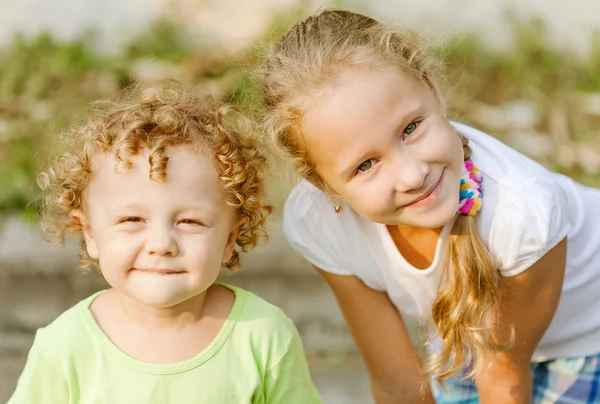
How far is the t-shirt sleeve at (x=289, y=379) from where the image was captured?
2008 millimetres

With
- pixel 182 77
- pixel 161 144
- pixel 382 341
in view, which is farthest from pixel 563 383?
pixel 182 77

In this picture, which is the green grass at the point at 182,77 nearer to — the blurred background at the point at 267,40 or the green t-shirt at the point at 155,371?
the blurred background at the point at 267,40

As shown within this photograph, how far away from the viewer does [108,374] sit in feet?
6.32

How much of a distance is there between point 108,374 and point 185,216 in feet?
1.18

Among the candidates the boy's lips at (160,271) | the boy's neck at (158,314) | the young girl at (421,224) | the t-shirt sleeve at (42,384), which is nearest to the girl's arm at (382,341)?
the young girl at (421,224)

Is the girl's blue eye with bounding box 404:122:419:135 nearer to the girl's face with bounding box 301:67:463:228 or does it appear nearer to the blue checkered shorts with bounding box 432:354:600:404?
the girl's face with bounding box 301:67:463:228

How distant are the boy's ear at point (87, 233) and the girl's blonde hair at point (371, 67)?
17.5 inches

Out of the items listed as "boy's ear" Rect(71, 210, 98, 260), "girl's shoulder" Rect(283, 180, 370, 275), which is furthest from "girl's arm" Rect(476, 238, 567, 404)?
"boy's ear" Rect(71, 210, 98, 260)

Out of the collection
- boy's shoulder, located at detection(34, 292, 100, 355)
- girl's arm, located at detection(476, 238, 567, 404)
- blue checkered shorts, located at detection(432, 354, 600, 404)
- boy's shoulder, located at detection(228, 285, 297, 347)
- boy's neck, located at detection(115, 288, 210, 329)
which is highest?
boy's shoulder, located at detection(34, 292, 100, 355)

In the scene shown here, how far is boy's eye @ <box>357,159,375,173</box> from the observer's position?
1997 mm

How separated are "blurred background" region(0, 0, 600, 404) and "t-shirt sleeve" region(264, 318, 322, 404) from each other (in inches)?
54.3

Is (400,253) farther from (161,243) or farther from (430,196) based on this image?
(161,243)

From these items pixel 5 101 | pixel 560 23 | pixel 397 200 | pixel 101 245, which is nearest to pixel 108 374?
pixel 101 245

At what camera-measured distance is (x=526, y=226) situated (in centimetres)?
Result: 207
